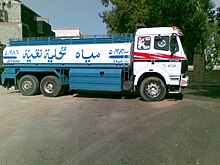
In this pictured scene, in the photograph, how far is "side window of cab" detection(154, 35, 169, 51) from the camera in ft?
31.7

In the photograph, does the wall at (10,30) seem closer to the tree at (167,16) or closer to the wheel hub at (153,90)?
the tree at (167,16)

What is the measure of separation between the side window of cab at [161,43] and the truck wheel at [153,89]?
4.08 feet

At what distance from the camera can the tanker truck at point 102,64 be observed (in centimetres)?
974

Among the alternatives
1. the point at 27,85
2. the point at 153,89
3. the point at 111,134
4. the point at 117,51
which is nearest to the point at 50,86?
the point at 27,85

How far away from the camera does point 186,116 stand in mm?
7422

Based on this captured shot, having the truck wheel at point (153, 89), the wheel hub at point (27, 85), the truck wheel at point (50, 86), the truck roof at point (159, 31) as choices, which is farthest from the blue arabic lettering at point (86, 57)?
the wheel hub at point (27, 85)

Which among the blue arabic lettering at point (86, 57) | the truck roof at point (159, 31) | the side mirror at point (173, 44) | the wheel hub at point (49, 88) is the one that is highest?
the truck roof at point (159, 31)

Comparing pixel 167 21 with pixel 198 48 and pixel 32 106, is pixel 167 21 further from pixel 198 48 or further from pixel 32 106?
pixel 32 106

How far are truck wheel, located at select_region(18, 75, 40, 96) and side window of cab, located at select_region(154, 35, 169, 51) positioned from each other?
20.0 ft

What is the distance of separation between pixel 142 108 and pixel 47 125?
137 inches

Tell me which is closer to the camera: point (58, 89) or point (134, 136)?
point (134, 136)

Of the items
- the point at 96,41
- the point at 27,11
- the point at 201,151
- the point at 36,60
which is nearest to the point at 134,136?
the point at 201,151

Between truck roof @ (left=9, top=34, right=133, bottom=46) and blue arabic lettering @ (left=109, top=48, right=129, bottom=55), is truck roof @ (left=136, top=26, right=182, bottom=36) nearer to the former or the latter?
truck roof @ (left=9, top=34, right=133, bottom=46)

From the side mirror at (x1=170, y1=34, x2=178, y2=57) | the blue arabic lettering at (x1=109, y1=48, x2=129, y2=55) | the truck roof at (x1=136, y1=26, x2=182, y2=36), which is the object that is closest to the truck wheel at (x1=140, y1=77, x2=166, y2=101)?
the side mirror at (x1=170, y1=34, x2=178, y2=57)
